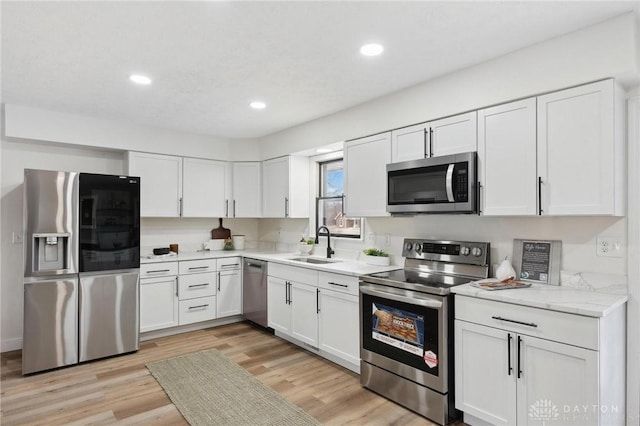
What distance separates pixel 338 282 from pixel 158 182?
262cm

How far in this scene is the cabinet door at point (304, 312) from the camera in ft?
11.5

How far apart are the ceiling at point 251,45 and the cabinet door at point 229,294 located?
2147 mm

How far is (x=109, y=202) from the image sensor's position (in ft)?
11.9

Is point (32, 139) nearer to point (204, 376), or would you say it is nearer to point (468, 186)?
point (204, 376)

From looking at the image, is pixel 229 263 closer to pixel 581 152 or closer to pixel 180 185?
pixel 180 185

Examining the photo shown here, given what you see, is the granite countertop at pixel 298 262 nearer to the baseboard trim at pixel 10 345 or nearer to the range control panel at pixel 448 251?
the range control panel at pixel 448 251

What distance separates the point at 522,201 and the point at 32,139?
14.6 ft

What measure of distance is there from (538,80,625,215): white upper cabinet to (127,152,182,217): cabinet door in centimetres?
390

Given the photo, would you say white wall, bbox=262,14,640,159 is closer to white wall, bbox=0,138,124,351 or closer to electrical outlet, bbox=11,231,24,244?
white wall, bbox=0,138,124,351

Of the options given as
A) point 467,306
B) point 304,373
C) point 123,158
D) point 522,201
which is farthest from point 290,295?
point 123,158

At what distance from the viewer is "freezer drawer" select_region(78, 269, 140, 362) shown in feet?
11.4

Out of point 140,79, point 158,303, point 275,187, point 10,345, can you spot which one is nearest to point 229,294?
point 158,303

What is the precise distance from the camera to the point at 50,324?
130 inches

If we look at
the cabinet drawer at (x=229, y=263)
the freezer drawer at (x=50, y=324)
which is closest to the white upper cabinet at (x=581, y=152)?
the cabinet drawer at (x=229, y=263)
